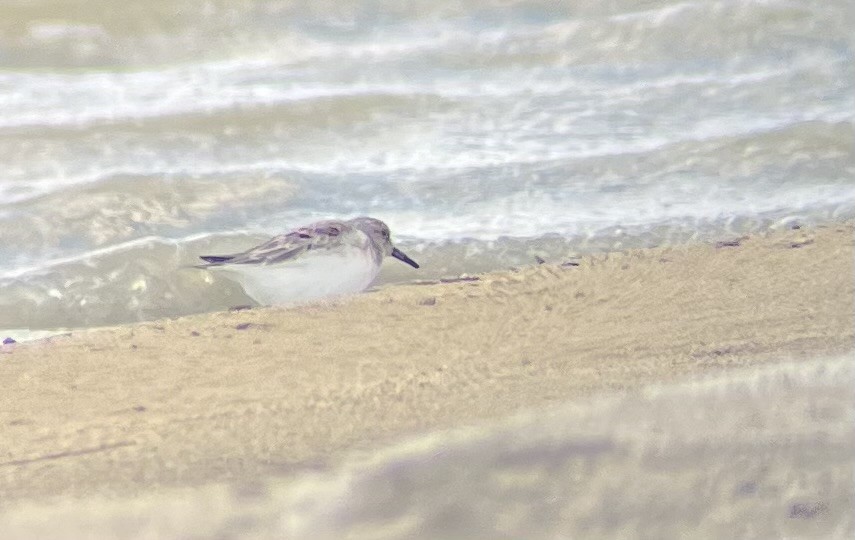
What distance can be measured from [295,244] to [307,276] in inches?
5.1

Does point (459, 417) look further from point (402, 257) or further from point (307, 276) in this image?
point (402, 257)

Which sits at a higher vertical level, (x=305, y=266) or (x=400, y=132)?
(x=400, y=132)

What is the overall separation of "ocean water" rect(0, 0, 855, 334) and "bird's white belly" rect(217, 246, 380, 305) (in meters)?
0.09

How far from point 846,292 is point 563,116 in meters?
1.88

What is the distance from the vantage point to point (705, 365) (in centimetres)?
249

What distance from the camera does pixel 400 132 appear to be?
445 cm

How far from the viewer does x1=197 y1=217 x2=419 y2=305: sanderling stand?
3174mm

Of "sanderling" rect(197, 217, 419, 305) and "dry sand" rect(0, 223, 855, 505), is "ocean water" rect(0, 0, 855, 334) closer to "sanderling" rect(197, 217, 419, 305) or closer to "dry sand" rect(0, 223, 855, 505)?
"sanderling" rect(197, 217, 419, 305)

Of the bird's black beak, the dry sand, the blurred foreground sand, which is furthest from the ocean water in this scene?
the blurred foreground sand

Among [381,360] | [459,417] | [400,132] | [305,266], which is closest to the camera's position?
[459,417]

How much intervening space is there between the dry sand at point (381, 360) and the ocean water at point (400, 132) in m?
0.38

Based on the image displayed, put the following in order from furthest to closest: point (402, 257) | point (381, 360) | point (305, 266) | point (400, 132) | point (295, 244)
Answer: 1. point (400, 132)
2. point (402, 257)
3. point (295, 244)
4. point (305, 266)
5. point (381, 360)

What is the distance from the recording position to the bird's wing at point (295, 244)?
3.22 metres

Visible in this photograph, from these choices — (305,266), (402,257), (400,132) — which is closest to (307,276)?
(305,266)
